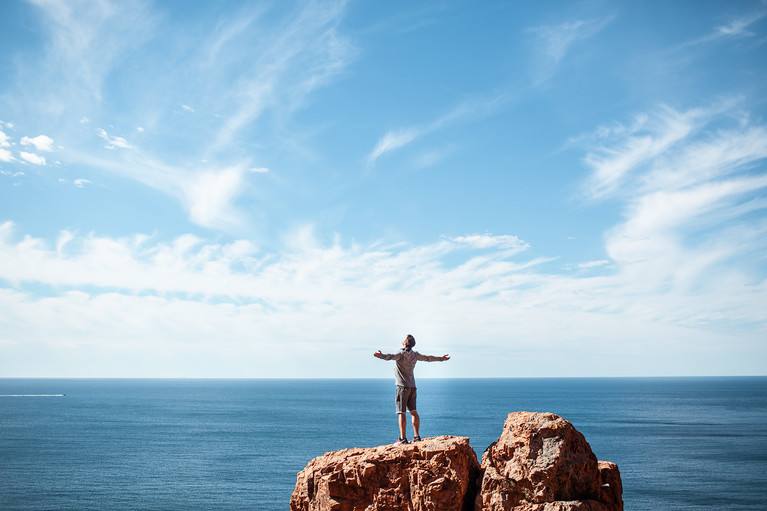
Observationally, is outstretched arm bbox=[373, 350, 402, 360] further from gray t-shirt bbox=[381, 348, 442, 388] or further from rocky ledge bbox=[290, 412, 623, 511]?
rocky ledge bbox=[290, 412, 623, 511]

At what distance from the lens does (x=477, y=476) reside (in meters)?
13.5

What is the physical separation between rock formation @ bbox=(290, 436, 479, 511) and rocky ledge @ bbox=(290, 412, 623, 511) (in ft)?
0.07

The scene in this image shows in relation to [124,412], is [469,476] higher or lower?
higher

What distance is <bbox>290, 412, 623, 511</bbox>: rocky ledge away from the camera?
12.0 m

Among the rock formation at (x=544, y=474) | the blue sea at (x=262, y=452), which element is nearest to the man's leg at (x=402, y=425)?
the rock formation at (x=544, y=474)

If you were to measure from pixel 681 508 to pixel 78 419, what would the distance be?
14033 centimetres

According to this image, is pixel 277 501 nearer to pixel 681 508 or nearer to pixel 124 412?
pixel 681 508

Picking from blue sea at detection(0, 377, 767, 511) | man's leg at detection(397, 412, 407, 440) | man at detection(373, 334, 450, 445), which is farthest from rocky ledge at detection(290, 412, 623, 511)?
blue sea at detection(0, 377, 767, 511)

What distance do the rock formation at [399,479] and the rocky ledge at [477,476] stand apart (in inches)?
0.8

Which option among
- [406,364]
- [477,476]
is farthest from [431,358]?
[477,476]

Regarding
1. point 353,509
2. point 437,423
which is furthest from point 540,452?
point 437,423

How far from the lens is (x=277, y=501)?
62.3 m

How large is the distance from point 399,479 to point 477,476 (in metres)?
1.84

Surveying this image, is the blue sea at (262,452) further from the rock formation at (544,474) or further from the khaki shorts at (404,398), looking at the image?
the rock formation at (544,474)
